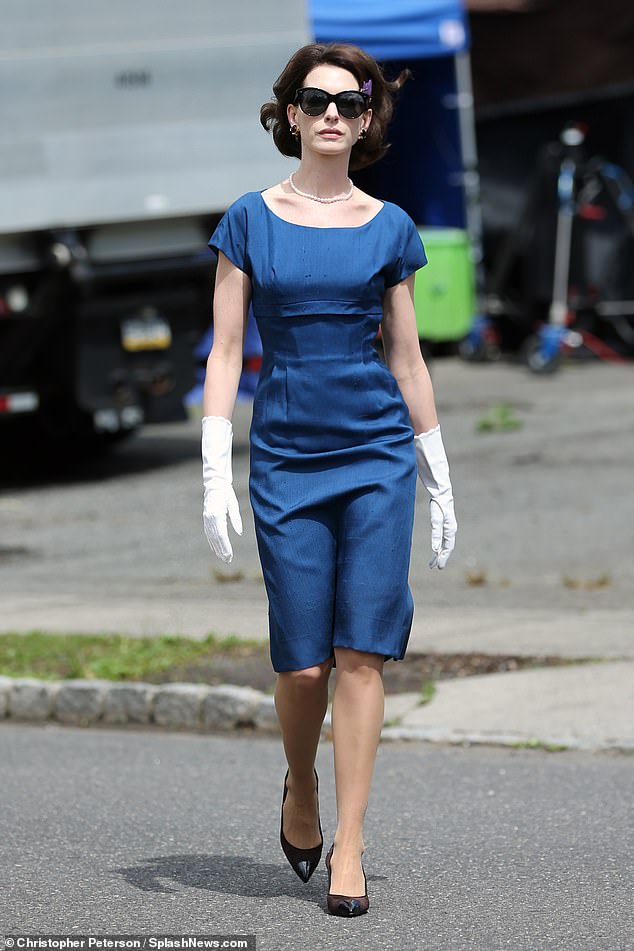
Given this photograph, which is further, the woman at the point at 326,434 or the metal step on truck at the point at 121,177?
the metal step on truck at the point at 121,177

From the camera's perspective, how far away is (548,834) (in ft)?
18.4

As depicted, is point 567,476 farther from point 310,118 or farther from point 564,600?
point 310,118

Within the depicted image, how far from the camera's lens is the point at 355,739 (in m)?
4.72

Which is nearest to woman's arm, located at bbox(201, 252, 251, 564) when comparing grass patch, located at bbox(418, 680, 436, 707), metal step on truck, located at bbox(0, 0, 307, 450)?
grass patch, located at bbox(418, 680, 436, 707)

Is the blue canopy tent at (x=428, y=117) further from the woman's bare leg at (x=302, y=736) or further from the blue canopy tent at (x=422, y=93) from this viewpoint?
the woman's bare leg at (x=302, y=736)

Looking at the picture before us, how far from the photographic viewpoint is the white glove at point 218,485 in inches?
186

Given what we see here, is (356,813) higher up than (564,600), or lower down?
higher up

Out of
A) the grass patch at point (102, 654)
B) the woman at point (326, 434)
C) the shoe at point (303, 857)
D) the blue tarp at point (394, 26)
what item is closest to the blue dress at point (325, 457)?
the woman at point (326, 434)

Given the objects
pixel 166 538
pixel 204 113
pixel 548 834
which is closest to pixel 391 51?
pixel 204 113

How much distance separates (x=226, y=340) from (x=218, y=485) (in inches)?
14.8

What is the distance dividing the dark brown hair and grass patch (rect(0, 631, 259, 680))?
3300 mm

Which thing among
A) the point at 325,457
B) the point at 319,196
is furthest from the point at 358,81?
the point at 325,457

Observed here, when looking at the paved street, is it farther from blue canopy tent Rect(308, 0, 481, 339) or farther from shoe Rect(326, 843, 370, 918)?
blue canopy tent Rect(308, 0, 481, 339)

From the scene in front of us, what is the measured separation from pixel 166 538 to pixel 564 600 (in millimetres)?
3395
